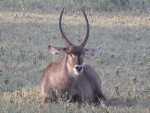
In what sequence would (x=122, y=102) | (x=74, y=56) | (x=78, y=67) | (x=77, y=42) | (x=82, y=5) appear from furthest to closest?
(x=82, y=5) → (x=77, y=42) → (x=122, y=102) → (x=74, y=56) → (x=78, y=67)

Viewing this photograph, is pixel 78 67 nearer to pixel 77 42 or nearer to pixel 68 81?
pixel 68 81

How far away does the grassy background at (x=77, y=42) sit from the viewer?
24.1 feet

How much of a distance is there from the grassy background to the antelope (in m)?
0.21

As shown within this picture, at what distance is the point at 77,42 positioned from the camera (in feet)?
38.0

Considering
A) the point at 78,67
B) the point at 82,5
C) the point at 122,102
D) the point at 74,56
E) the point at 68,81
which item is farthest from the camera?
the point at 82,5

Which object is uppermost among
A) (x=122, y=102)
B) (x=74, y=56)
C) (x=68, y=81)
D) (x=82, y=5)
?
(x=82, y=5)

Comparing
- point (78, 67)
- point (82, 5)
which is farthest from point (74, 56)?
point (82, 5)

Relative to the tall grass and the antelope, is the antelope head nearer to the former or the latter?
the antelope

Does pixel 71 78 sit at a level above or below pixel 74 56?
below

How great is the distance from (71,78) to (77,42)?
4388mm

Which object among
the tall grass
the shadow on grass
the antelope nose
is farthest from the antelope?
the tall grass

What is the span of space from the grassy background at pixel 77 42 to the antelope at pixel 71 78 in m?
0.21

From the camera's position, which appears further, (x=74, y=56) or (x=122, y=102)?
(x=122, y=102)

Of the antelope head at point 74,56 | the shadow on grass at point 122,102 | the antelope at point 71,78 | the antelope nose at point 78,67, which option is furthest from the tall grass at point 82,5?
the antelope nose at point 78,67
